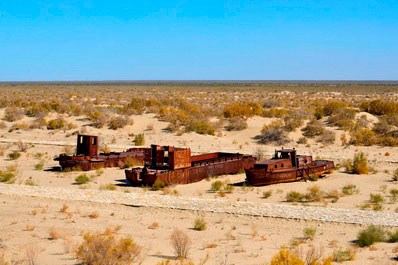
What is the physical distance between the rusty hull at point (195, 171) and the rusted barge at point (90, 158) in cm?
393

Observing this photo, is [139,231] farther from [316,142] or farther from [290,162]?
[316,142]

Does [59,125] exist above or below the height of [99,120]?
below

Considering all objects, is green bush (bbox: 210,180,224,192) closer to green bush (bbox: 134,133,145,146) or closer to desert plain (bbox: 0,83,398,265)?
desert plain (bbox: 0,83,398,265)

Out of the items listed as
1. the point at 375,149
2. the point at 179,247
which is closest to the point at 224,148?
the point at 375,149

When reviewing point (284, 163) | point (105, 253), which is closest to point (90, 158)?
point (284, 163)

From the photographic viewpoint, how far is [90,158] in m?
26.4

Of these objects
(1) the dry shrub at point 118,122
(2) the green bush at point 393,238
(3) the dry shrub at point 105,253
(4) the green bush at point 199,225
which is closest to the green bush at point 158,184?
(4) the green bush at point 199,225

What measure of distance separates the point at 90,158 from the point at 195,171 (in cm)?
699

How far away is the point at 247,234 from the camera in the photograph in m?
13.5

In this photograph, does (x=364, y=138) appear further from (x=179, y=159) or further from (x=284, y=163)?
(x=179, y=159)

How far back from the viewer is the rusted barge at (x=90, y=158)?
25.7 meters

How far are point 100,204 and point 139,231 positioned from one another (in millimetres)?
3948

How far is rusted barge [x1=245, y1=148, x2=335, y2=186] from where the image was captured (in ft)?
70.5

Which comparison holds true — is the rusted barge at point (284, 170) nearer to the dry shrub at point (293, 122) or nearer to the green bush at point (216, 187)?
the green bush at point (216, 187)
